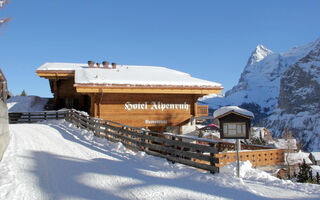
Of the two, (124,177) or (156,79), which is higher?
(156,79)

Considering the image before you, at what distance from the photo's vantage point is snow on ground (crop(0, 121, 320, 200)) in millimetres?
5309

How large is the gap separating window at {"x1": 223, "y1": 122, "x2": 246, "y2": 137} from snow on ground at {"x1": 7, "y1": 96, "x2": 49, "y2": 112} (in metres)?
21.5

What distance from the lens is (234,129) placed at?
785cm

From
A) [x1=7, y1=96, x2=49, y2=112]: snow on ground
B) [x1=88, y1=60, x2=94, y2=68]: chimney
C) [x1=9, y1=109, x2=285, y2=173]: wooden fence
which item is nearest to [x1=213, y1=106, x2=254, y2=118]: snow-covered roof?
[x1=9, y1=109, x2=285, y2=173]: wooden fence

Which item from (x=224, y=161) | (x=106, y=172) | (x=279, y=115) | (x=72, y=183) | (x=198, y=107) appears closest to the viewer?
(x=72, y=183)

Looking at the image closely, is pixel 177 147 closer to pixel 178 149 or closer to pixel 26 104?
pixel 178 149

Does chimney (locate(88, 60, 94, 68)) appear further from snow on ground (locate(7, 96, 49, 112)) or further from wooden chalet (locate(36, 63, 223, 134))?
snow on ground (locate(7, 96, 49, 112))

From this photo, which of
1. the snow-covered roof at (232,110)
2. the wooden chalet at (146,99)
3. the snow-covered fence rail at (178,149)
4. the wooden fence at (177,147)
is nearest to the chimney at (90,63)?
the wooden fence at (177,147)

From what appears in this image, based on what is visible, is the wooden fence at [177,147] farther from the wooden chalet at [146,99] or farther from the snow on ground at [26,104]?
the snow on ground at [26,104]

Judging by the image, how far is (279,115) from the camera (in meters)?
168

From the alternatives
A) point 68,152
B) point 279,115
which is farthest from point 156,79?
point 279,115

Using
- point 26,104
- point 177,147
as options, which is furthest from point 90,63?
point 177,147

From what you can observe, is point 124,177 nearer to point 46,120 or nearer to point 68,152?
point 68,152

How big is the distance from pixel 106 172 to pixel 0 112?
347cm
